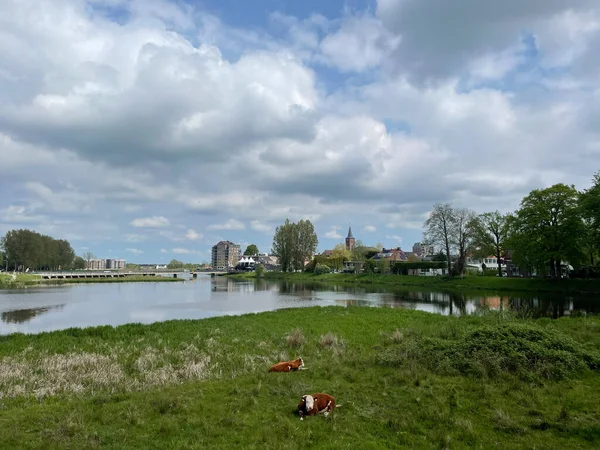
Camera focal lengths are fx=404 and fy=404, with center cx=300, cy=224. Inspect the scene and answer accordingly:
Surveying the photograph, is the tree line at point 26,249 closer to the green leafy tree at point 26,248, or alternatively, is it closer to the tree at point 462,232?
the green leafy tree at point 26,248

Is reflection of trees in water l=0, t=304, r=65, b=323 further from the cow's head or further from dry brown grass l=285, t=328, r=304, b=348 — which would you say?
the cow's head

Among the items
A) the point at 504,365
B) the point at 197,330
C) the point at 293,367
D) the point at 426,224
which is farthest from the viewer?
the point at 426,224

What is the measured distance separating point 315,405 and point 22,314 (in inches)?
1291

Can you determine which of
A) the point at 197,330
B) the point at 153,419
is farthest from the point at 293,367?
the point at 197,330

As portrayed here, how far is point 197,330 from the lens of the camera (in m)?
19.4

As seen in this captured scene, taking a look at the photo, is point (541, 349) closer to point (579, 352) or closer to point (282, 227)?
point (579, 352)

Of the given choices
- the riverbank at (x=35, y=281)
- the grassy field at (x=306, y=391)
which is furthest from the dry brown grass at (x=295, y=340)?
the riverbank at (x=35, y=281)

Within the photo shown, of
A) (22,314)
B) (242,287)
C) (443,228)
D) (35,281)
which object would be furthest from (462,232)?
(35,281)

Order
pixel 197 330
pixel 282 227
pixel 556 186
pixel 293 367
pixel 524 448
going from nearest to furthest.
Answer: pixel 524 448
pixel 293 367
pixel 197 330
pixel 556 186
pixel 282 227

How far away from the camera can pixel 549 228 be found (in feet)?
184

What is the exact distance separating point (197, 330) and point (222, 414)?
1204 centimetres

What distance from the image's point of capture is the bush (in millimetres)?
10438

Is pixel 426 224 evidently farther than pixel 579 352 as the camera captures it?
Yes

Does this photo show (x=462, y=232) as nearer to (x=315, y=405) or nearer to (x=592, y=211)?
(x=592, y=211)
